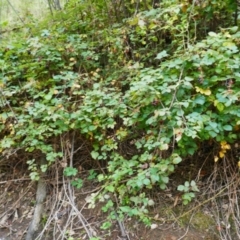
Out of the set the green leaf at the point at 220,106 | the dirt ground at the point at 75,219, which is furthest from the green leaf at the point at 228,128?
the dirt ground at the point at 75,219

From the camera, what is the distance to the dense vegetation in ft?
6.15

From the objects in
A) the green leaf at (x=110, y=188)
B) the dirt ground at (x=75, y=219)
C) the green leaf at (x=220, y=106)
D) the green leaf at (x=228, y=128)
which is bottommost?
the dirt ground at (x=75, y=219)

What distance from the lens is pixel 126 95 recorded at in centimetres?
217

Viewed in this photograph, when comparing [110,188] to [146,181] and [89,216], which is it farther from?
[89,216]

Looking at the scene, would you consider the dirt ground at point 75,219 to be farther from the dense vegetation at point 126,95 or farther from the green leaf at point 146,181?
the green leaf at point 146,181

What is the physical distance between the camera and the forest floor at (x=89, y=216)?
Answer: 2082 mm

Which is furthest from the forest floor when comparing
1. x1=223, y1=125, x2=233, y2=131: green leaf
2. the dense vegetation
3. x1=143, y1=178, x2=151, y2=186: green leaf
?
x1=223, y1=125, x2=233, y2=131: green leaf

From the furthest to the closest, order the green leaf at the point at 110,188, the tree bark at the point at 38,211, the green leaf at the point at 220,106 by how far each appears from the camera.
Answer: the tree bark at the point at 38,211 < the green leaf at the point at 110,188 < the green leaf at the point at 220,106

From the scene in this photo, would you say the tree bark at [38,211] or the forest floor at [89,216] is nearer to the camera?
the forest floor at [89,216]

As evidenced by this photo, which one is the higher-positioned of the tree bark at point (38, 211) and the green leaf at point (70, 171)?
the green leaf at point (70, 171)

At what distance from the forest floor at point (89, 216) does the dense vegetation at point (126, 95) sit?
13cm

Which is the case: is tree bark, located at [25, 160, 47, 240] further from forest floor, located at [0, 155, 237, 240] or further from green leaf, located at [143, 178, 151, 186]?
green leaf, located at [143, 178, 151, 186]

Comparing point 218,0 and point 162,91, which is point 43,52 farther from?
point 218,0

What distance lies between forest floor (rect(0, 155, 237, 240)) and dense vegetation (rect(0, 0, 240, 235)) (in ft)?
0.44
